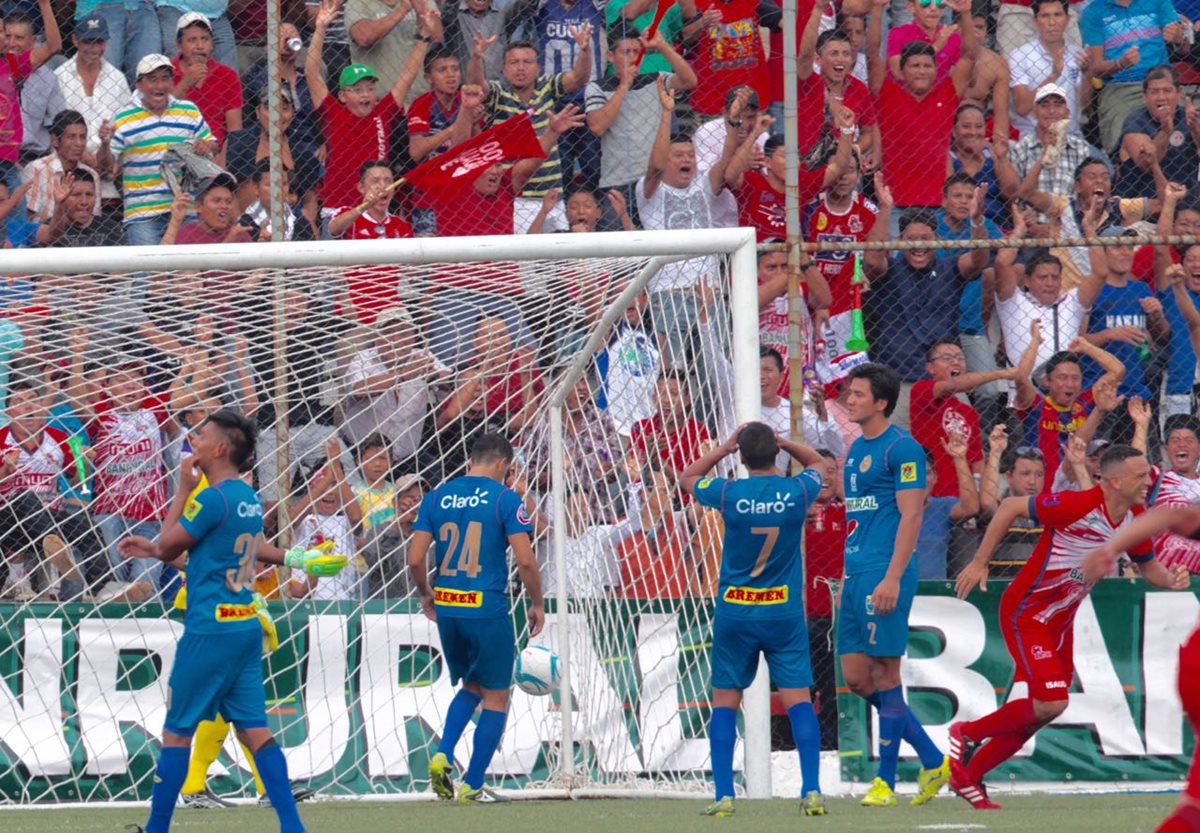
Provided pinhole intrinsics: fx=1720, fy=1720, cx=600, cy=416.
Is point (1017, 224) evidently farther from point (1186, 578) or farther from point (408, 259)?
point (408, 259)

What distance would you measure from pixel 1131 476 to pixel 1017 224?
3.93 m

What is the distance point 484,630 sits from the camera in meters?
8.73

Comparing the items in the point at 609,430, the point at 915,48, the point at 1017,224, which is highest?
the point at 915,48

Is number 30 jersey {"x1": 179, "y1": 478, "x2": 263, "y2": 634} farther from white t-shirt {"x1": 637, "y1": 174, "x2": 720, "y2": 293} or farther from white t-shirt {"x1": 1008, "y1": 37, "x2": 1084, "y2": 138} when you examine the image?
white t-shirt {"x1": 1008, "y1": 37, "x2": 1084, "y2": 138}

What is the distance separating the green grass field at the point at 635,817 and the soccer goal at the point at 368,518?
66cm

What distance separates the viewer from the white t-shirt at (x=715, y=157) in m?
11.7

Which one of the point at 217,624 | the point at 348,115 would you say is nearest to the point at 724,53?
the point at 348,115

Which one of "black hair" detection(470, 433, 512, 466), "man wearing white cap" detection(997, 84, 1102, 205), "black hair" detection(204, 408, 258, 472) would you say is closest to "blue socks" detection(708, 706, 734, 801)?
"black hair" detection(470, 433, 512, 466)

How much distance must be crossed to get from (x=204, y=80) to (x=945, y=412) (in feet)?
18.3

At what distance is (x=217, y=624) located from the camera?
6570mm

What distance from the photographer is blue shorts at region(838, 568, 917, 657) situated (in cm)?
840

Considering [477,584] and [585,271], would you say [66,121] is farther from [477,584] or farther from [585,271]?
[477,584]

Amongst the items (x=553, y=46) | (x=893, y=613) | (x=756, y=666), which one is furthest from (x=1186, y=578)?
(x=553, y=46)

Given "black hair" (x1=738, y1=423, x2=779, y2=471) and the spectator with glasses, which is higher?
"black hair" (x1=738, y1=423, x2=779, y2=471)
